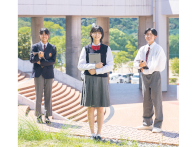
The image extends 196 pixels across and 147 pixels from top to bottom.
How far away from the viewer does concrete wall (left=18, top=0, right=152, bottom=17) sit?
16.5 metres

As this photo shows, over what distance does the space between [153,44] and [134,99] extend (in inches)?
330

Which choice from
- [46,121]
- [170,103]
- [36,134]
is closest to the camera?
[36,134]

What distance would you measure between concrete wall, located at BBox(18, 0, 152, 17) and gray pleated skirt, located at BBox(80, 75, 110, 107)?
1219cm

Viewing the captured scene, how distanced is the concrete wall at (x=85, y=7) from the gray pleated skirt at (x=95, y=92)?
12192 millimetres

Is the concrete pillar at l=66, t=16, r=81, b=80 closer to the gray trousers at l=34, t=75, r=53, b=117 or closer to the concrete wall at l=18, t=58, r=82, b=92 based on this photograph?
the concrete wall at l=18, t=58, r=82, b=92

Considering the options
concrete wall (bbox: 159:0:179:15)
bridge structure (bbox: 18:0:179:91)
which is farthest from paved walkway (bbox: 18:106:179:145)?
concrete wall (bbox: 159:0:179:15)

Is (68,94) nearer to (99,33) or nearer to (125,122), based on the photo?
(125,122)

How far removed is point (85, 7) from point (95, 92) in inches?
488

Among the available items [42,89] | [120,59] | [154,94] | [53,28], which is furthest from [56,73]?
[53,28]

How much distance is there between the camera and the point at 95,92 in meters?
5.05

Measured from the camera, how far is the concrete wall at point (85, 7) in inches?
649

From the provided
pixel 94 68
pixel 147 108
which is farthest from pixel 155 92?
pixel 94 68

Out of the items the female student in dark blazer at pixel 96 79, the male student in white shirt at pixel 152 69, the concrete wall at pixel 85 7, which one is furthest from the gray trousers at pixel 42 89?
the concrete wall at pixel 85 7

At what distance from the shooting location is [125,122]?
9.23 meters
